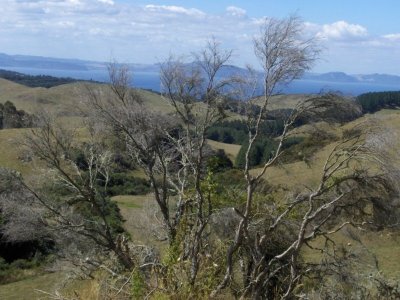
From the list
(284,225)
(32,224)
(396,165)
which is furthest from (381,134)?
(32,224)

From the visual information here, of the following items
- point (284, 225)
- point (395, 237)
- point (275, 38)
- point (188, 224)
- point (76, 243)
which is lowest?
point (395, 237)

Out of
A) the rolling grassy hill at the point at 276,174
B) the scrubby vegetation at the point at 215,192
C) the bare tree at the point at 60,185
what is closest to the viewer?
the scrubby vegetation at the point at 215,192

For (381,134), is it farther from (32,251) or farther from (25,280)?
(32,251)

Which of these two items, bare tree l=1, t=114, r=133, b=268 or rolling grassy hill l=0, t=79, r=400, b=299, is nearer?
rolling grassy hill l=0, t=79, r=400, b=299

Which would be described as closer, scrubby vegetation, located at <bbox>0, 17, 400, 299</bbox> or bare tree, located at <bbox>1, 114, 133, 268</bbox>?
scrubby vegetation, located at <bbox>0, 17, 400, 299</bbox>

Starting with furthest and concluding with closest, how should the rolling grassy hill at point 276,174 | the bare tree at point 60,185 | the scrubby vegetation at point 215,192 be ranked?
the bare tree at point 60,185 < the rolling grassy hill at point 276,174 < the scrubby vegetation at point 215,192

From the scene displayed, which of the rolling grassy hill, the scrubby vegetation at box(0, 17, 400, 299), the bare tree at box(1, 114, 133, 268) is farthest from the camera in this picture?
the bare tree at box(1, 114, 133, 268)

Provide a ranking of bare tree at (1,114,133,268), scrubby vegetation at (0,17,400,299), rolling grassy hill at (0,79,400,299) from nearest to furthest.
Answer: scrubby vegetation at (0,17,400,299) < rolling grassy hill at (0,79,400,299) < bare tree at (1,114,133,268)

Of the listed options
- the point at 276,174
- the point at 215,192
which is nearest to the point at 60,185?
the point at 215,192

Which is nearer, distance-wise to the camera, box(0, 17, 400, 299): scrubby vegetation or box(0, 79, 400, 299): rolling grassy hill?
box(0, 17, 400, 299): scrubby vegetation

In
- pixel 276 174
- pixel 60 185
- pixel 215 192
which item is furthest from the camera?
pixel 276 174

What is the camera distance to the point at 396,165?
10914 mm

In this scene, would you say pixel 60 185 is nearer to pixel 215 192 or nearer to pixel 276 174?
pixel 215 192

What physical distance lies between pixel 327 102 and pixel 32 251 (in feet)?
86.1
